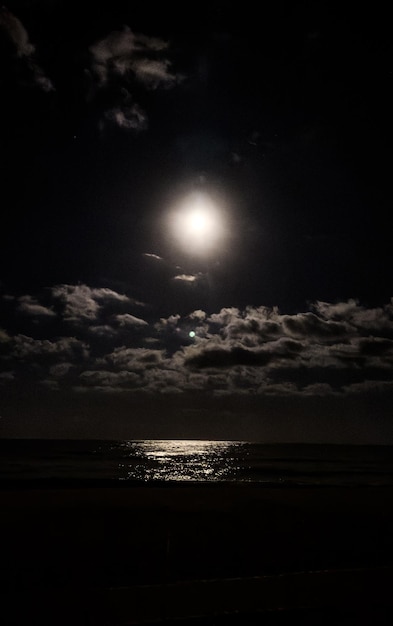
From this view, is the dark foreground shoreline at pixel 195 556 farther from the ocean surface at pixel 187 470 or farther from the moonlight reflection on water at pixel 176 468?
the moonlight reflection on water at pixel 176 468

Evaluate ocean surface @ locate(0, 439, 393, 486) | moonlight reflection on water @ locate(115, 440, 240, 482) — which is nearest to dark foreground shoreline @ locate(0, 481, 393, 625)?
ocean surface @ locate(0, 439, 393, 486)

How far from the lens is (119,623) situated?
3.67 meters

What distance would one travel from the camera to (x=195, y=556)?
28.7ft

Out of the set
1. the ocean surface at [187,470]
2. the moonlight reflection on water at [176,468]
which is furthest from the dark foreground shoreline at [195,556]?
the moonlight reflection on water at [176,468]

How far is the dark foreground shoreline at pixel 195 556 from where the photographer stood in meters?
3.91

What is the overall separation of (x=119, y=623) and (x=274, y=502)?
14211 millimetres

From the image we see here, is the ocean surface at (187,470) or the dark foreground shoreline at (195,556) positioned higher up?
the ocean surface at (187,470)

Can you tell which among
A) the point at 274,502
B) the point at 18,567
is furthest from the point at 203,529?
the point at 274,502

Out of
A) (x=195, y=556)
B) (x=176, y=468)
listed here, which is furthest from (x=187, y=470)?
(x=195, y=556)

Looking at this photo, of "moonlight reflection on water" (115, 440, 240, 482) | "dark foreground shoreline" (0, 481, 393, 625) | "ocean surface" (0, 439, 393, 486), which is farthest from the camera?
"moonlight reflection on water" (115, 440, 240, 482)

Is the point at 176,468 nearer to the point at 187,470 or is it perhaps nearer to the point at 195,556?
the point at 187,470

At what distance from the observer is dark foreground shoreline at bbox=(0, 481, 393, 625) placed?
12.8ft

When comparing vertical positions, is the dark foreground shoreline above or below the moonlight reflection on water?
below

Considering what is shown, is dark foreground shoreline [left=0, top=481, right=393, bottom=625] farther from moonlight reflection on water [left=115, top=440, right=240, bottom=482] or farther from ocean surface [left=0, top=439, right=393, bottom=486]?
moonlight reflection on water [left=115, top=440, right=240, bottom=482]
